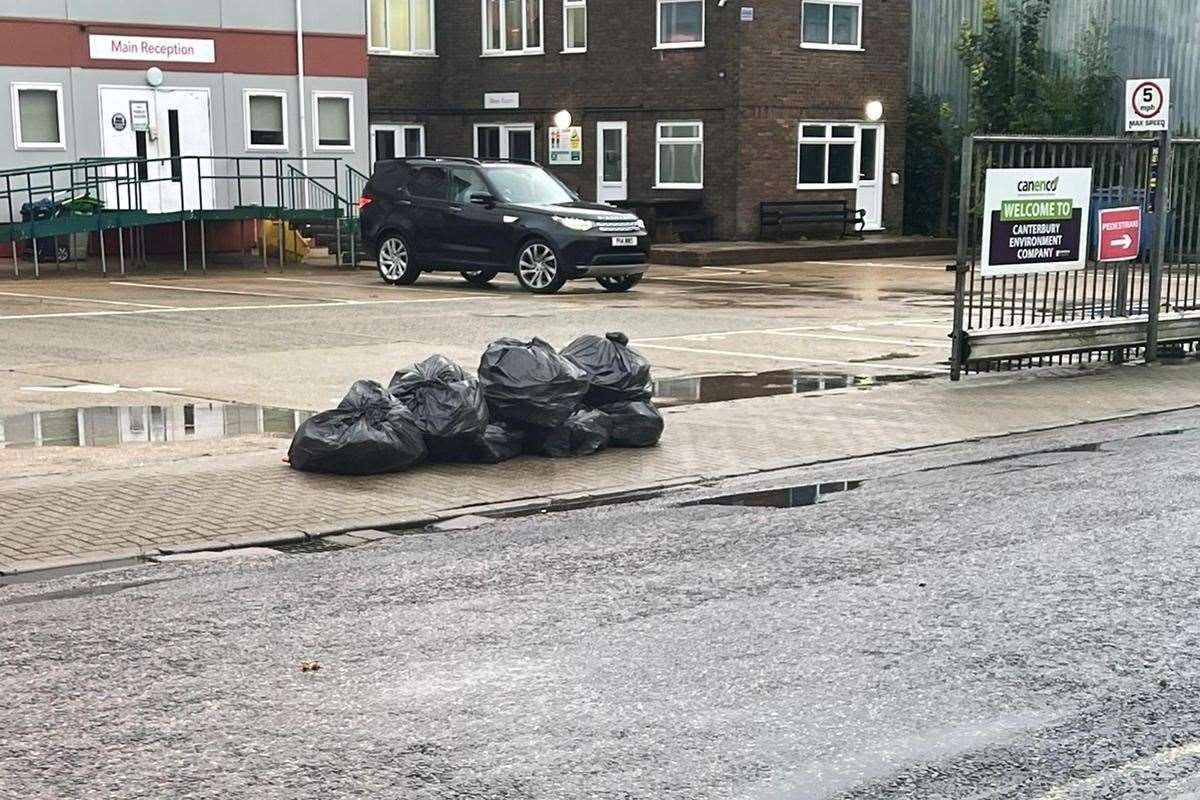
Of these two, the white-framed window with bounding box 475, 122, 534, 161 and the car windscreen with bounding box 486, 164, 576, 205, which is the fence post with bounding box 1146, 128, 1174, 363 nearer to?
the car windscreen with bounding box 486, 164, 576, 205

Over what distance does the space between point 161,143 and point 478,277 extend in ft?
25.6

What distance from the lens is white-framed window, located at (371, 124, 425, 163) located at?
125 feet

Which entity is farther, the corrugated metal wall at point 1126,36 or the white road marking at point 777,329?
the corrugated metal wall at point 1126,36

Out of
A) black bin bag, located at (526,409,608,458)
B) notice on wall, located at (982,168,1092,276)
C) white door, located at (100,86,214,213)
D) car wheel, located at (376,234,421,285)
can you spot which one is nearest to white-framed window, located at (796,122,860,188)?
white door, located at (100,86,214,213)

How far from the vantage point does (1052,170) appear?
14.2m

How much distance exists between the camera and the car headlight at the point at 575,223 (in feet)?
74.8

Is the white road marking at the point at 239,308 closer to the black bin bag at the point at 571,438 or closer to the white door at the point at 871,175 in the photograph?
the black bin bag at the point at 571,438

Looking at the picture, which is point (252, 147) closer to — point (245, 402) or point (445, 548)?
point (245, 402)

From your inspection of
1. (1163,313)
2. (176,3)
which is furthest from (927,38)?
(1163,313)

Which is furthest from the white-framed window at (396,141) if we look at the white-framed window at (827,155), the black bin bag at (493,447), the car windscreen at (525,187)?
the black bin bag at (493,447)

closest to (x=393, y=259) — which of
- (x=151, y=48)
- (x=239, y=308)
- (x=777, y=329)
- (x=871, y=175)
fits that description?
(x=239, y=308)

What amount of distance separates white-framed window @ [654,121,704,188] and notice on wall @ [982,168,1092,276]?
20544mm

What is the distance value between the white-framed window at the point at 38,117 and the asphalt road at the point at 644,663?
71.3 ft

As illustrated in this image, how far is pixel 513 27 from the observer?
123 ft
